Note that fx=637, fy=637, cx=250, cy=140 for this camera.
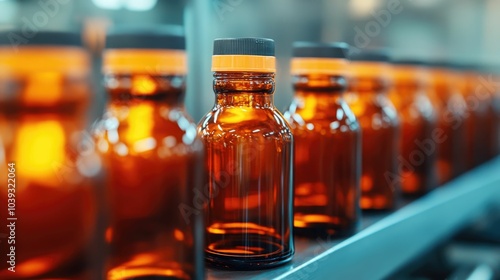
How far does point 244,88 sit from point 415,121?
651 millimetres

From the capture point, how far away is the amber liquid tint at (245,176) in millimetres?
698

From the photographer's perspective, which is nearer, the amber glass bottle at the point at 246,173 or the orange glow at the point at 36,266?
the orange glow at the point at 36,266

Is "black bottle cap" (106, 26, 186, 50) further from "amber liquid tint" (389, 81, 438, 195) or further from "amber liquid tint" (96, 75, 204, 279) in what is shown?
"amber liquid tint" (389, 81, 438, 195)

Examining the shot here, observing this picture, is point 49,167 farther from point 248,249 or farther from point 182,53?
point 248,249

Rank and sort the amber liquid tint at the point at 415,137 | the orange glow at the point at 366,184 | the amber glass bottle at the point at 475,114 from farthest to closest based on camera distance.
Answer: the amber glass bottle at the point at 475,114 → the amber liquid tint at the point at 415,137 → the orange glow at the point at 366,184

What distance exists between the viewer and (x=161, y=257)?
59 cm

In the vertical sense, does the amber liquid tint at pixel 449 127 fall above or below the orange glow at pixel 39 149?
below

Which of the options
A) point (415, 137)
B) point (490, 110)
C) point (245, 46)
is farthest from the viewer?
point (490, 110)

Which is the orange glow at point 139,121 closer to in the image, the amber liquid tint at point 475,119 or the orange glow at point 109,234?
the orange glow at point 109,234

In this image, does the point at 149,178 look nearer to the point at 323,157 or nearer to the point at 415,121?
the point at 323,157

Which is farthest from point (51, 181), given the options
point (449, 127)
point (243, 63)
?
point (449, 127)

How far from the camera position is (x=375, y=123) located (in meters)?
1.05

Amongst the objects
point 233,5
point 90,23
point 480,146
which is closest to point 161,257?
point 233,5

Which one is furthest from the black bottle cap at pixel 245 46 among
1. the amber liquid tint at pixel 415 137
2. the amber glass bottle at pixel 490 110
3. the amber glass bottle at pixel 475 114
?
the amber glass bottle at pixel 490 110
